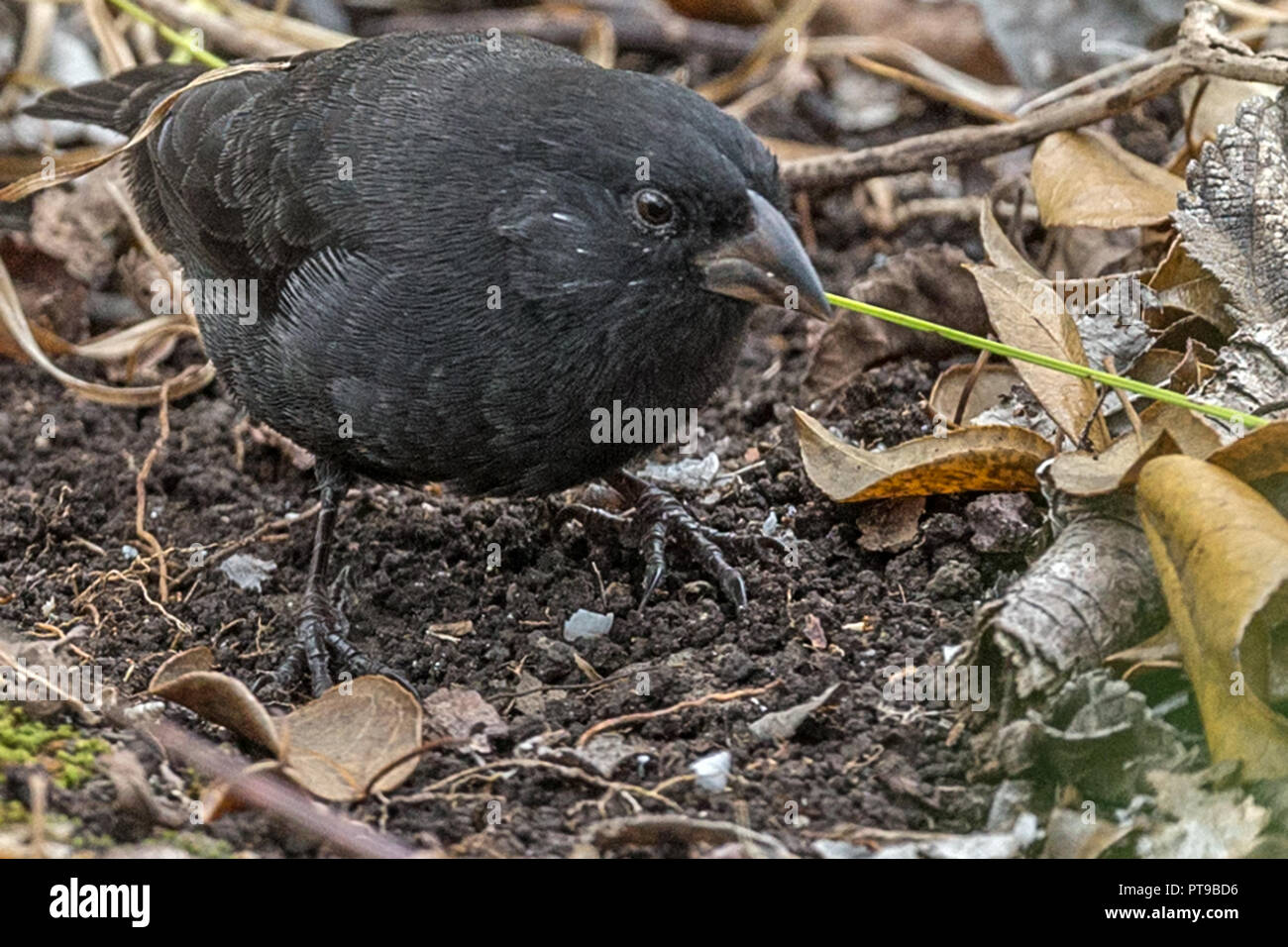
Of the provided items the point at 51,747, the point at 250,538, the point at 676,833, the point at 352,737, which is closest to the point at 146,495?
the point at 250,538

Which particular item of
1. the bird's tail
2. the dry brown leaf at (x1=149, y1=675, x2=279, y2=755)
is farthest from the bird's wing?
the dry brown leaf at (x1=149, y1=675, x2=279, y2=755)

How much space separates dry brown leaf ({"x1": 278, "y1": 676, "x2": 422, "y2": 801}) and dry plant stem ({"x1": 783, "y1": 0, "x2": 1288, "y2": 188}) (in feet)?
8.07

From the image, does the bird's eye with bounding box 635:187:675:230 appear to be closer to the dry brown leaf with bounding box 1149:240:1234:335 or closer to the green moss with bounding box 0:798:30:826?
the dry brown leaf with bounding box 1149:240:1234:335

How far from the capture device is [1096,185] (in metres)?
4.27

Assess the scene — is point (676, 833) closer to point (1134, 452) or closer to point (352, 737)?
point (352, 737)

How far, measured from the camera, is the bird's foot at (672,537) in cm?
380

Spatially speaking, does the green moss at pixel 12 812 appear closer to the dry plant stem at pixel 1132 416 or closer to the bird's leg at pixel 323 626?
the bird's leg at pixel 323 626

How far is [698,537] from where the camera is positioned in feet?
12.8

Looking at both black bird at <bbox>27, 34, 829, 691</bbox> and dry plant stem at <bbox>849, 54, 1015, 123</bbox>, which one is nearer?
black bird at <bbox>27, 34, 829, 691</bbox>

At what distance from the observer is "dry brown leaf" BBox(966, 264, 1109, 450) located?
3418mm

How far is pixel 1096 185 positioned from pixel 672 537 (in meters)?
1.49
